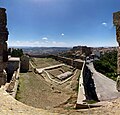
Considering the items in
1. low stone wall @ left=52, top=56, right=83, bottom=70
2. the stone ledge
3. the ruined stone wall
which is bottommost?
low stone wall @ left=52, top=56, right=83, bottom=70

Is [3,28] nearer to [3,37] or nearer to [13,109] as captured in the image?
[3,37]

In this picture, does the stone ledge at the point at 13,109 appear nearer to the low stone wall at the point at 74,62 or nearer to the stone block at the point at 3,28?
the stone block at the point at 3,28

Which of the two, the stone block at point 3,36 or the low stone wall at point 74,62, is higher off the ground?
the stone block at point 3,36

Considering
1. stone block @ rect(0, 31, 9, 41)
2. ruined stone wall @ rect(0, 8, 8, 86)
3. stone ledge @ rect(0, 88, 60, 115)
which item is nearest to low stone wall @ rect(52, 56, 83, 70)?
ruined stone wall @ rect(0, 8, 8, 86)

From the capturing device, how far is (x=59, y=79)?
25766 mm

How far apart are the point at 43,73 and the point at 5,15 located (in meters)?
21.1

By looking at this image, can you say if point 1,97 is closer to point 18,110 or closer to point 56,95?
point 18,110

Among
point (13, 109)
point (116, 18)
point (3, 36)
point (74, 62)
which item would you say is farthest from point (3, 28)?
point (74, 62)

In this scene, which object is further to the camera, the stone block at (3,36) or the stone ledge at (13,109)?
the stone block at (3,36)

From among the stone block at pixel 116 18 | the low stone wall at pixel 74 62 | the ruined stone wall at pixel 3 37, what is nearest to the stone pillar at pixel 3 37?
the ruined stone wall at pixel 3 37

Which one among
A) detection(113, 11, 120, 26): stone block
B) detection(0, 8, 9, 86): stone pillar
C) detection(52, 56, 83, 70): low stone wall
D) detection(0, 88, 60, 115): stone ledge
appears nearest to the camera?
detection(0, 88, 60, 115): stone ledge

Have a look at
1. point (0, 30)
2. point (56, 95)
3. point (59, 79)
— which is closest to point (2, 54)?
point (0, 30)

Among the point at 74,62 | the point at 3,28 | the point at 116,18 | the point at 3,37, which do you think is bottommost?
the point at 74,62

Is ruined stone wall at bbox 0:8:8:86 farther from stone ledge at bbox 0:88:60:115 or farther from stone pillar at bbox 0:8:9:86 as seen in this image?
stone ledge at bbox 0:88:60:115
